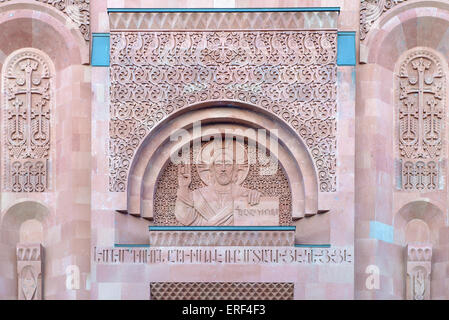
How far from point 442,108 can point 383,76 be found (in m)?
1.04

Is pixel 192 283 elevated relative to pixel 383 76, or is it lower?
lower

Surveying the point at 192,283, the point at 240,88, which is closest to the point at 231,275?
the point at 192,283

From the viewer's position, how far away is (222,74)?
23875mm

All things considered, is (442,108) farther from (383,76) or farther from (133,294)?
(133,294)

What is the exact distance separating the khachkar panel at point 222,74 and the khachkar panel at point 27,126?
1241 millimetres

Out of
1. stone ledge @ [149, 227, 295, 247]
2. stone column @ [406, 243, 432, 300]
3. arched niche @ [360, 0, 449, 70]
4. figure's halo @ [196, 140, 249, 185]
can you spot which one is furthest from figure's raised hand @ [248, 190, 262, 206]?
arched niche @ [360, 0, 449, 70]

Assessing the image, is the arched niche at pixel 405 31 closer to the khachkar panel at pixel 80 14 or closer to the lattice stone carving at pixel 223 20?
the lattice stone carving at pixel 223 20

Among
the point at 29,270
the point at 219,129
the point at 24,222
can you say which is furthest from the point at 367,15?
the point at 29,270

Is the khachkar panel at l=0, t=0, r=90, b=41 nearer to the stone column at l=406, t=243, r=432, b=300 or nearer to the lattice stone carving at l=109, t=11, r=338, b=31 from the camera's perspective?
the lattice stone carving at l=109, t=11, r=338, b=31

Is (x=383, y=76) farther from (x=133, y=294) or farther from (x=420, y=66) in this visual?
(x=133, y=294)

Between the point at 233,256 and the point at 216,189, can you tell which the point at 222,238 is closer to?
the point at 233,256

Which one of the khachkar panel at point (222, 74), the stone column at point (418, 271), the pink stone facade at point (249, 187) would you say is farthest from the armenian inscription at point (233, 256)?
the khachkar panel at point (222, 74)
